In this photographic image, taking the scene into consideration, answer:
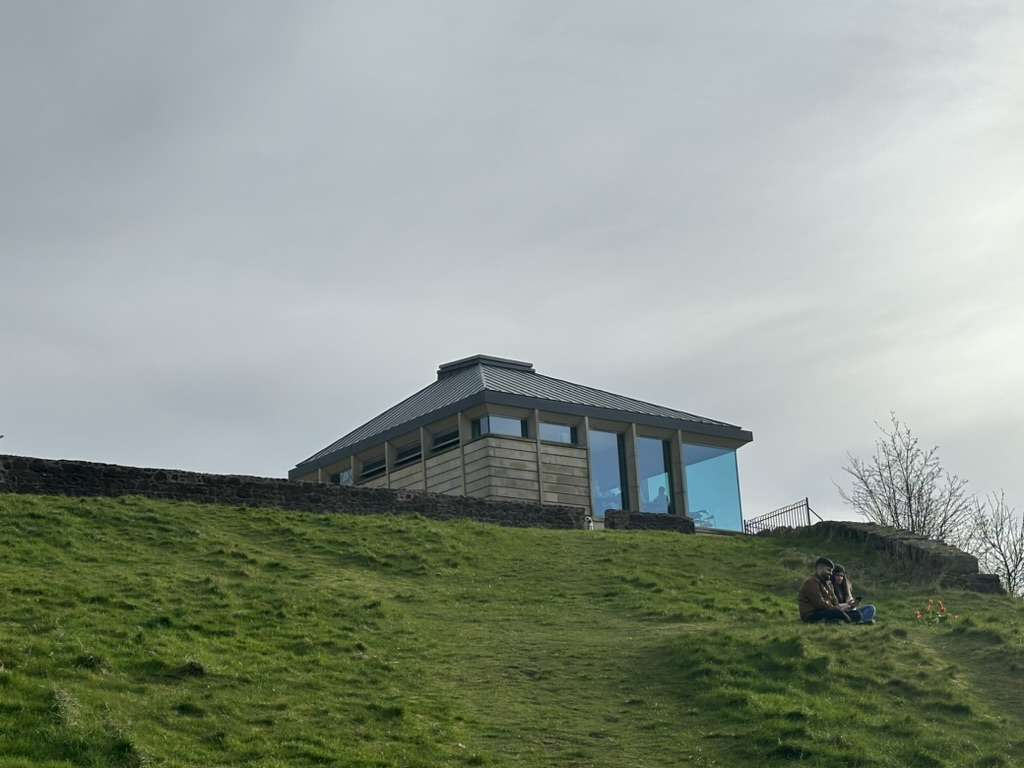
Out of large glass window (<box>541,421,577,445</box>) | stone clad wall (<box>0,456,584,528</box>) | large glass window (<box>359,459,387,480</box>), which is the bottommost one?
stone clad wall (<box>0,456,584,528</box>)

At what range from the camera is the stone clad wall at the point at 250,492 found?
27781mm

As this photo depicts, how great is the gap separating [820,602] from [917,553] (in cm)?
849

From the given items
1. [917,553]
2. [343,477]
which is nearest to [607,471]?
[343,477]

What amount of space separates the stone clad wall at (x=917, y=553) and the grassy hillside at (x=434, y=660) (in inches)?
52.3

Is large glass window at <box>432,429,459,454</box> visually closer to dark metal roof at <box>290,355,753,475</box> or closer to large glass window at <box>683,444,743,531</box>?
dark metal roof at <box>290,355,753,475</box>

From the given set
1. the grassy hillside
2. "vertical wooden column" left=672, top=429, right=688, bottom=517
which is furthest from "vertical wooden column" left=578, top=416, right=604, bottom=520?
the grassy hillside

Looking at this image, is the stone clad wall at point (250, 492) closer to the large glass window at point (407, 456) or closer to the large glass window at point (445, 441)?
the large glass window at point (445, 441)

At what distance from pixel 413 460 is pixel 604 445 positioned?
5862 millimetres

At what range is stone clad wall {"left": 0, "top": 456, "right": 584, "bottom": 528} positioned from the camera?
27781 millimetres

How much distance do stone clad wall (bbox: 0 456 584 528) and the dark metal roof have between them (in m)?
6.43

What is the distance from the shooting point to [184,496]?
29234mm

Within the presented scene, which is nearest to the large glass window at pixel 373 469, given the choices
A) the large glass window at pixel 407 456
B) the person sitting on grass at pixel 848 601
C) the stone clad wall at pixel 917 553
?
the large glass window at pixel 407 456

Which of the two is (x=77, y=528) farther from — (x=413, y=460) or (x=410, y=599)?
(x=413, y=460)

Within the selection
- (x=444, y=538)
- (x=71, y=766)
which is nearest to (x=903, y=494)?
(x=444, y=538)
